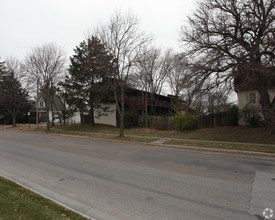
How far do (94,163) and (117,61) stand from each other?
11004 millimetres

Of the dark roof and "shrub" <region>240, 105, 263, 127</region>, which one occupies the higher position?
the dark roof

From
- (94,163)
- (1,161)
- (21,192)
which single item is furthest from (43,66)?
(21,192)

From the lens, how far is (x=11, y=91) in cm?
3095

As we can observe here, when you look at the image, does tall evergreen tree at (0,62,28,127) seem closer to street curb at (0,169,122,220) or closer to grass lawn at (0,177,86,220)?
street curb at (0,169,122,220)

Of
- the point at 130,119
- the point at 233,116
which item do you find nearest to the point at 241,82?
the point at 233,116

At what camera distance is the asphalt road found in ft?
13.0

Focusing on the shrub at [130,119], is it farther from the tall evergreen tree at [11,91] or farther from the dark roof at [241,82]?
the tall evergreen tree at [11,91]

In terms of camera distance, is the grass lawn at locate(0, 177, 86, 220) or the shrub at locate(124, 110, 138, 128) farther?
the shrub at locate(124, 110, 138, 128)

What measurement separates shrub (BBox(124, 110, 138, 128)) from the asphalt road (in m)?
15.0

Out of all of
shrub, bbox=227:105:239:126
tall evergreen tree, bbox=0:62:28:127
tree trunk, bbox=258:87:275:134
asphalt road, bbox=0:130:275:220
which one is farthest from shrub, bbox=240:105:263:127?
tall evergreen tree, bbox=0:62:28:127

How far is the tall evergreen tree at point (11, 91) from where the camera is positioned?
30.7m

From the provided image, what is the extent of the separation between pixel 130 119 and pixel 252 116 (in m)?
14.0

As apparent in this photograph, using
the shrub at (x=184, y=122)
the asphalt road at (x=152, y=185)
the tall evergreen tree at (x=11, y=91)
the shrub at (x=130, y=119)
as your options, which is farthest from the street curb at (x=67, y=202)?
the tall evergreen tree at (x=11, y=91)

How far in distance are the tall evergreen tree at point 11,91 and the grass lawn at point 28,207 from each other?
32.5 meters
